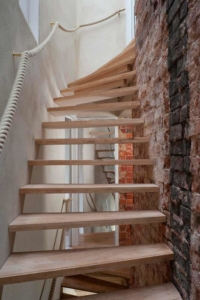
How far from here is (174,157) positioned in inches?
55.2

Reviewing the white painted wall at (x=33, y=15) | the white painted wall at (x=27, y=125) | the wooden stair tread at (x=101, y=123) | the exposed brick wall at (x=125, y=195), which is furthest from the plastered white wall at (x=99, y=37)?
the wooden stair tread at (x=101, y=123)

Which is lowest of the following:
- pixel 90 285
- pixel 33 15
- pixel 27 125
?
pixel 90 285

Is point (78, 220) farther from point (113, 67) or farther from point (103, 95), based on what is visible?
point (113, 67)

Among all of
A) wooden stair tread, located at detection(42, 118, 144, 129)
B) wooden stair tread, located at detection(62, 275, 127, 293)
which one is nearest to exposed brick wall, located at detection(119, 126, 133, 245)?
wooden stair tread, located at detection(62, 275, 127, 293)

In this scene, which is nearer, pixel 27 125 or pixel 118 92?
pixel 27 125

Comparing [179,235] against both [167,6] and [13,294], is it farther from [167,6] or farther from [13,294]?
[167,6]

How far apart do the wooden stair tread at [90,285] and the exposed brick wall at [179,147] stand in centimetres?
194

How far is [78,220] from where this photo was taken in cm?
144

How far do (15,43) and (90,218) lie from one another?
1308mm

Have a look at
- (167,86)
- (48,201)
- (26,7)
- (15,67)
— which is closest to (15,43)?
(15,67)

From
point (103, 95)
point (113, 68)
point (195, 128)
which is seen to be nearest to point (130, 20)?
point (113, 68)

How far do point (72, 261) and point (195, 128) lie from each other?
0.95 m

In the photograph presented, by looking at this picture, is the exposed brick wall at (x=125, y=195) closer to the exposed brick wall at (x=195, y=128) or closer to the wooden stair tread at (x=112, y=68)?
the wooden stair tread at (x=112, y=68)

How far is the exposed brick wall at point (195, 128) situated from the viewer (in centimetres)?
111
